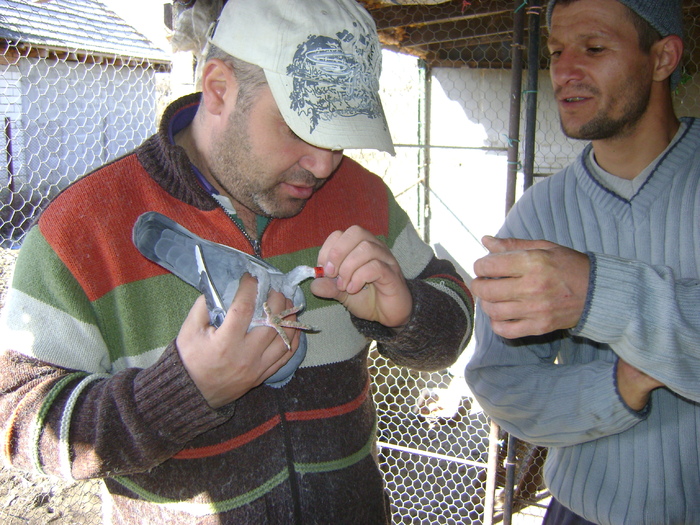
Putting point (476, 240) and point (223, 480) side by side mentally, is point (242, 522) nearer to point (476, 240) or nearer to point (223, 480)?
point (223, 480)

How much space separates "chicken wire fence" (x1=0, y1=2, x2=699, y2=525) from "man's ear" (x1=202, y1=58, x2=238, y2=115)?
5.44ft

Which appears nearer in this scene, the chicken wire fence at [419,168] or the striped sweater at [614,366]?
the striped sweater at [614,366]

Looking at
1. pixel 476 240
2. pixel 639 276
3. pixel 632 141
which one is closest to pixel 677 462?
pixel 639 276

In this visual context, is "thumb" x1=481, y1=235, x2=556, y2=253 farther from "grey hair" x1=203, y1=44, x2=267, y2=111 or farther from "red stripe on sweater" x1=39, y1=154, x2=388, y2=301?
"grey hair" x1=203, y1=44, x2=267, y2=111

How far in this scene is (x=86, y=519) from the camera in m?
2.96

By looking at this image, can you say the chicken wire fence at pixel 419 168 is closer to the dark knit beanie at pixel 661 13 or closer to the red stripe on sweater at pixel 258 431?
the dark knit beanie at pixel 661 13

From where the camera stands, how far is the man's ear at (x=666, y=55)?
5.01ft

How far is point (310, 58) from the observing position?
1.10 metres

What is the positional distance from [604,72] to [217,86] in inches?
42.3

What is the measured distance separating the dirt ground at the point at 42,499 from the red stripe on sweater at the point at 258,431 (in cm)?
215

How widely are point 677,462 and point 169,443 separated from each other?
A: 1134mm

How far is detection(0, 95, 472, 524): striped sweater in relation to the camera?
0.96 meters

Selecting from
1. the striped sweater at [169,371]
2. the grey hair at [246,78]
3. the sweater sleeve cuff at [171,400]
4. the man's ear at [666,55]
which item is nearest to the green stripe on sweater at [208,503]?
the striped sweater at [169,371]

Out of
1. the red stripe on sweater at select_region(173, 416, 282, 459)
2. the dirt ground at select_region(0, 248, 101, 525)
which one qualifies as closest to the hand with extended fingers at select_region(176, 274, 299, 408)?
the red stripe on sweater at select_region(173, 416, 282, 459)
